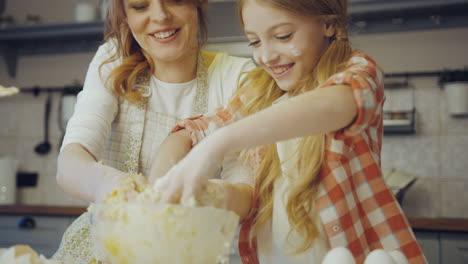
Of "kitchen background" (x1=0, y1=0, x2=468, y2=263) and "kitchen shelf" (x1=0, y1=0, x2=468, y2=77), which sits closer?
"kitchen shelf" (x1=0, y1=0, x2=468, y2=77)

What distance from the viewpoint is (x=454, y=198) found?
250 centimetres

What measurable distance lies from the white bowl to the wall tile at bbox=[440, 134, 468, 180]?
2.14m

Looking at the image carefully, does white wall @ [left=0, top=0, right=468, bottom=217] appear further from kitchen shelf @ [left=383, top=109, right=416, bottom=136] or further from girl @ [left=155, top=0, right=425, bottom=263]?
girl @ [left=155, top=0, right=425, bottom=263]

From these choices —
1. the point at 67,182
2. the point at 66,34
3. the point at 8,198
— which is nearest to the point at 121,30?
the point at 67,182

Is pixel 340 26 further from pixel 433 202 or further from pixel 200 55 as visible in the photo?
pixel 433 202

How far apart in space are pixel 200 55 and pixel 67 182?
20.2 inches

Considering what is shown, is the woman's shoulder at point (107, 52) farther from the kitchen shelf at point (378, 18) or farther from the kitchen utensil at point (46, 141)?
the kitchen utensil at point (46, 141)

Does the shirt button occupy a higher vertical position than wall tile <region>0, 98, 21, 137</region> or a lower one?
higher

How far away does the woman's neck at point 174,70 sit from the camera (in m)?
1.26

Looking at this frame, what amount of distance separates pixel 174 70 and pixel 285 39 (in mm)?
430

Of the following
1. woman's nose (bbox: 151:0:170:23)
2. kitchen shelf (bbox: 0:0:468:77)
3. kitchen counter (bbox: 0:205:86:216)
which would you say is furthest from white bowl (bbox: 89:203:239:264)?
kitchen counter (bbox: 0:205:86:216)

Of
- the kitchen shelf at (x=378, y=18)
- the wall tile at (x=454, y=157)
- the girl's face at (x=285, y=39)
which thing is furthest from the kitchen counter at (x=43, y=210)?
the girl's face at (x=285, y=39)

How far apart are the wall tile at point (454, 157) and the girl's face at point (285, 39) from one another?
5.83 ft

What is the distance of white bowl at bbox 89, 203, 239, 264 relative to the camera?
0.59 m
